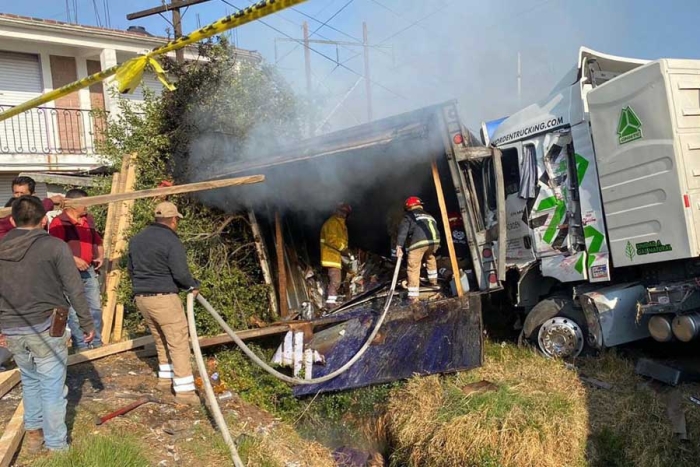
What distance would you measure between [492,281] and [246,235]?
346 centimetres

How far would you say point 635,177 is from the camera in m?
5.70

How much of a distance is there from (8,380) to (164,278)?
1.83 m

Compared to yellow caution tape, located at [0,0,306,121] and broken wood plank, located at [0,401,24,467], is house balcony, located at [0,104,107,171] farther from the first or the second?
broken wood plank, located at [0,401,24,467]

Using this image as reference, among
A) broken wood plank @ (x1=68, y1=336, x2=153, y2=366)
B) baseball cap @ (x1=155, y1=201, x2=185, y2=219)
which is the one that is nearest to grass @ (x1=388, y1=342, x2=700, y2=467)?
baseball cap @ (x1=155, y1=201, x2=185, y2=219)

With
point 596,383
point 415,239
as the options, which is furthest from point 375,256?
point 596,383

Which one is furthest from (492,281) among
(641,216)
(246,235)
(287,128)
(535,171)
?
(287,128)

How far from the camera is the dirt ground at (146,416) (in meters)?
4.50

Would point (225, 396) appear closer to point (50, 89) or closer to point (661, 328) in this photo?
point (661, 328)

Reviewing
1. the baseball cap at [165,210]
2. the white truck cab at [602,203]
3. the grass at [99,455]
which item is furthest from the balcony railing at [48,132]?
the grass at [99,455]

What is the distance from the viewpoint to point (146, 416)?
507cm

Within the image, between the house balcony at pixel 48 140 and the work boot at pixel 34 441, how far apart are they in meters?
12.4

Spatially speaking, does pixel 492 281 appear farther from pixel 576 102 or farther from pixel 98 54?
pixel 98 54

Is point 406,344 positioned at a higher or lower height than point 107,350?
lower

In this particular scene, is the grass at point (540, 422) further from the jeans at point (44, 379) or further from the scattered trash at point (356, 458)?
the jeans at point (44, 379)
